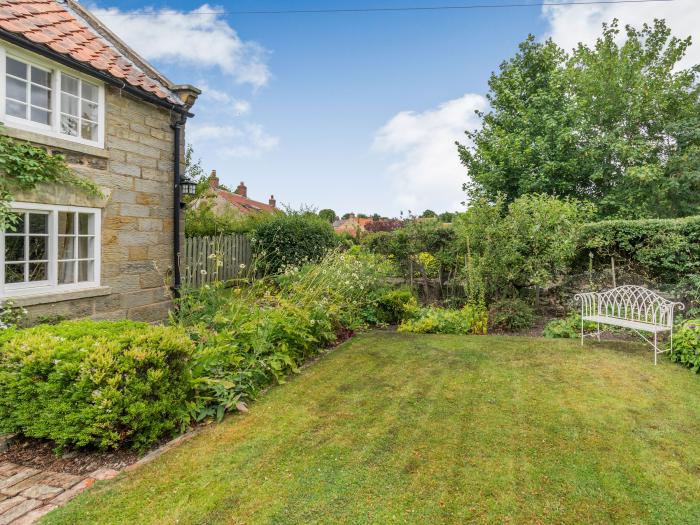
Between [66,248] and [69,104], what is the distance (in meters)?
2.10

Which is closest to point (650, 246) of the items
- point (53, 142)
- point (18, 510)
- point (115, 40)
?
point (18, 510)

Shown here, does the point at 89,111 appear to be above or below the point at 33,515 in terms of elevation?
above

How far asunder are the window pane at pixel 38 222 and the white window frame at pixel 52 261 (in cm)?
7

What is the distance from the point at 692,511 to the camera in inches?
103

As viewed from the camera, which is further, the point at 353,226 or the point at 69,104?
the point at 353,226

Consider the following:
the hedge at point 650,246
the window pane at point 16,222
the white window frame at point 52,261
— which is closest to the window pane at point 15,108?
the white window frame at point 52,261

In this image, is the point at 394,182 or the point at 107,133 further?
the point at 394,182

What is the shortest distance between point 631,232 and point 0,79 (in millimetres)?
11161

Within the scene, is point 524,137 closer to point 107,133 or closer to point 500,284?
point 500,284

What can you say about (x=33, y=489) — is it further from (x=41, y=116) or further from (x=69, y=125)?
(x=69, y=125)

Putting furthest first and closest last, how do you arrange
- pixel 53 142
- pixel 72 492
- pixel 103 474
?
1. pixel 53 142
2. pixel 103 474
3. pixel 72 492

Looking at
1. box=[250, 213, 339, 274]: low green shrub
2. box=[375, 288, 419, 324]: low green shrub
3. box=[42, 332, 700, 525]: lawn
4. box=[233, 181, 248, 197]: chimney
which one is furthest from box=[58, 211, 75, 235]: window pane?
box=[233, 181, 248, 197]: chimney

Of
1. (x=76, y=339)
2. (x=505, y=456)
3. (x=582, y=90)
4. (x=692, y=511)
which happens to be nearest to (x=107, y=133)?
(x=76, y=339)

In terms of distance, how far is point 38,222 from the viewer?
548 cm
